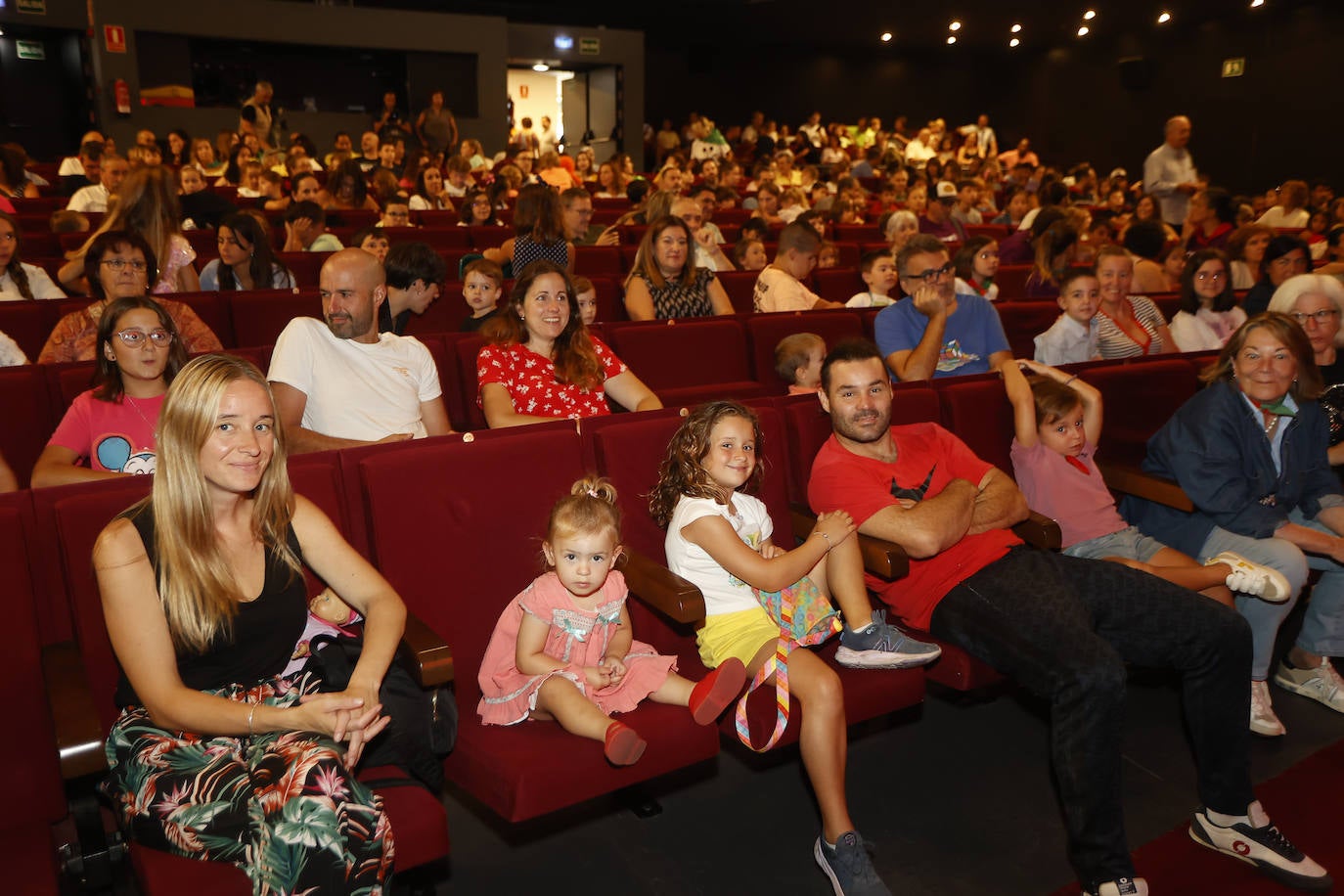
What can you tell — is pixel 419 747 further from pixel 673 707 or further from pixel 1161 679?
pixel 1161 679

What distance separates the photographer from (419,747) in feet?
5.38

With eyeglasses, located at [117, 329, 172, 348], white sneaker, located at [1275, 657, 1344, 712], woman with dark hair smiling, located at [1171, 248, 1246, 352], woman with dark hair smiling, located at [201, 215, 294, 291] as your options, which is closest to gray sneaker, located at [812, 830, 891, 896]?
white sneaker, located at [1275, 657, 1344, 712]

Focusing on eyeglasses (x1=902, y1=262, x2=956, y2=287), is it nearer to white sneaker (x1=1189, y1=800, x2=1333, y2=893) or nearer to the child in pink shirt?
the child in pink shirt

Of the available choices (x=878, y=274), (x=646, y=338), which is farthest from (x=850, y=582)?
(x=878, y=274)

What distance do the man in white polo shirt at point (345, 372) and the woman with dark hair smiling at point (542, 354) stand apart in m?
0.24

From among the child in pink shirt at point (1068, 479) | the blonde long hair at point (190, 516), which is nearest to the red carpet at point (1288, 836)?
the child in pink shirt at point (1068, 479)

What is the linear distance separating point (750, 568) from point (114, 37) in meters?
11.2

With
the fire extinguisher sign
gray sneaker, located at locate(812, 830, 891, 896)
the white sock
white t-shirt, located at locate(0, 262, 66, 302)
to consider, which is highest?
the fire extinguisher sign

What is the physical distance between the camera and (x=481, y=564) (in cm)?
199

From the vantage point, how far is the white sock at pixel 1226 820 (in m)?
2.00

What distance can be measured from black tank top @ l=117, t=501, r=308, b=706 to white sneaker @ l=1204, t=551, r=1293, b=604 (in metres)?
2.04

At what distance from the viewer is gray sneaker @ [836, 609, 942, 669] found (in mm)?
1934

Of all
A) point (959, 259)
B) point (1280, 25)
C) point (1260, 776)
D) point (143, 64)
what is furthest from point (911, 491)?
point (1280, 25)

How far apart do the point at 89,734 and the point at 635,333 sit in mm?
2374
